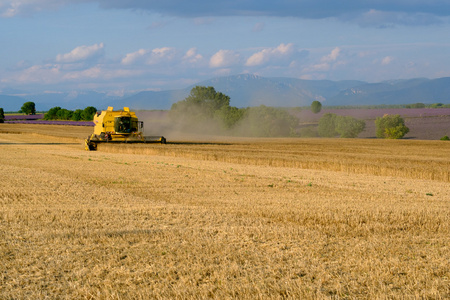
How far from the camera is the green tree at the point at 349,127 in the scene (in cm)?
7038

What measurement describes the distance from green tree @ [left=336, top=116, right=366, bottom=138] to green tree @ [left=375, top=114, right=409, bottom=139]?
333 cm

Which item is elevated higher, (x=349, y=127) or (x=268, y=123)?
(x=268, y=123)

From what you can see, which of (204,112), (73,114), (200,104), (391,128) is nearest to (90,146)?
(391,128)

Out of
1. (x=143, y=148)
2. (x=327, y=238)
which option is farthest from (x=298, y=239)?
(x=143, y=148)

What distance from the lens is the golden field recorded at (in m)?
7.30

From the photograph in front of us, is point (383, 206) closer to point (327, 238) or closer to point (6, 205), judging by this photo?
point (327, 238)

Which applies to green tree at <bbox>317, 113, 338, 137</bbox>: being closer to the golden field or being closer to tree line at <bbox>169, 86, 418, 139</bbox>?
tree line at <bbox>169, 86, 418, 139</bbox>

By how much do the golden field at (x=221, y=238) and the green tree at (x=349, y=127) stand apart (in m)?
50.3

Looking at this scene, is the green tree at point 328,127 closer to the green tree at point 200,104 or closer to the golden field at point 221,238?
the green tree at point 200,104

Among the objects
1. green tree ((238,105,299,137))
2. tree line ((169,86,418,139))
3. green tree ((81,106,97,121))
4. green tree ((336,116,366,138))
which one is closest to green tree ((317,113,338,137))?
tree line ((169,86,418,139))

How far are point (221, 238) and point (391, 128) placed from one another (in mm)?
59030

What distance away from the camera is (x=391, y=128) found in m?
65.2

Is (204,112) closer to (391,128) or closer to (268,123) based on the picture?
(268,123)

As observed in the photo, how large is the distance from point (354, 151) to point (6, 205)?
2620 centimetres
